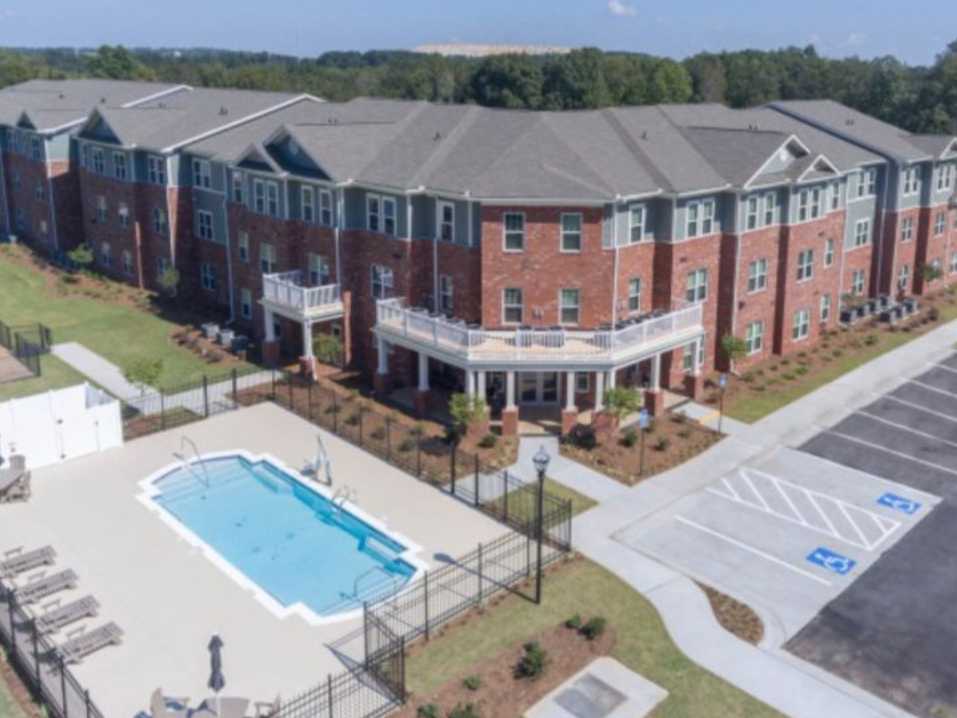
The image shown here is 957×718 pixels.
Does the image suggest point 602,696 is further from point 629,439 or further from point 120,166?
point 120,166

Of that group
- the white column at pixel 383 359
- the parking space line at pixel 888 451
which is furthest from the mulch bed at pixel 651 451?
the white column at pixel 383 359

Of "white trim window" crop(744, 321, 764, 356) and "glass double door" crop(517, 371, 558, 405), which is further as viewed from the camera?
"white trim window" crop(744, 321, 764, 356)

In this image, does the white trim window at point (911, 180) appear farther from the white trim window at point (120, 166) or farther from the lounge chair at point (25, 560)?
the lounge chair at point (25, 560)

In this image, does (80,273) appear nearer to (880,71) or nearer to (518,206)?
(518,206)

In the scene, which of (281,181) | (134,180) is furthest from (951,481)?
(134,180)

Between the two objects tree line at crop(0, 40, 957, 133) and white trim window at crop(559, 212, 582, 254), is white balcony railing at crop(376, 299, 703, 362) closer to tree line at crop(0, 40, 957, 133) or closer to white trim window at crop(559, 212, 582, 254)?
white trim window at crop(559, 212, 582, 254)

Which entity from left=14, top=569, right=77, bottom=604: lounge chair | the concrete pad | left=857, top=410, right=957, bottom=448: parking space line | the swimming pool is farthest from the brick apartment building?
left=14, top=569, right=77, bottom=604: lounge chair
